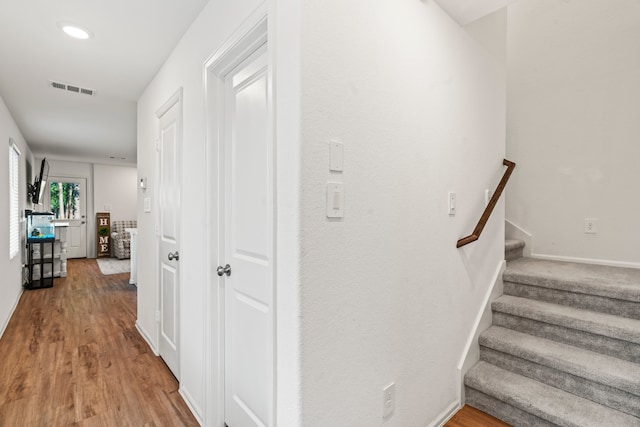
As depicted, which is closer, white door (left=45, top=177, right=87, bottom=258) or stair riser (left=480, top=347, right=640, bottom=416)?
stair riser (left=480, top=347, right=640, bottom=416)

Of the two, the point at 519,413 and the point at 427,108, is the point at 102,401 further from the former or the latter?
the point at 427,108

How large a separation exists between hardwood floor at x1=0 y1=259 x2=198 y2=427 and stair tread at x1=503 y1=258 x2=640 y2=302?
2.46 meters

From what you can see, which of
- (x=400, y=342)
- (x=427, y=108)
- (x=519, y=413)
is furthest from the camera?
(x=519, y=413)

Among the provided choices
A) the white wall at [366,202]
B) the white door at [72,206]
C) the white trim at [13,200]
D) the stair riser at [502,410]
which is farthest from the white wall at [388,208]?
the white door at [72,206]

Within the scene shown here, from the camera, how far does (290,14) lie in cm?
109

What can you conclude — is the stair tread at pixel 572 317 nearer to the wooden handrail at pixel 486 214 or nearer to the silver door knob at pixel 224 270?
the wooden handrail at pixel 486 214

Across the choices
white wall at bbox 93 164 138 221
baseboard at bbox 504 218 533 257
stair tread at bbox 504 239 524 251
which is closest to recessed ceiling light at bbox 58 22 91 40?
stair tread at bbox 504 239 524 251

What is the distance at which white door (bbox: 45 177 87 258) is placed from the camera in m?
7.80

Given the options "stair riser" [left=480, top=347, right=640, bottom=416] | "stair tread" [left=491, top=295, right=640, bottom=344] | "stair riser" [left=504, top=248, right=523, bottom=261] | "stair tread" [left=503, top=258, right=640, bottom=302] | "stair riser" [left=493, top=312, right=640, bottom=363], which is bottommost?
"stair riser" [left=480, top=347, right=640, bottom=416]

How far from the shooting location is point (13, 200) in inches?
158

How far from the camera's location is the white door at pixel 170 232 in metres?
2.27

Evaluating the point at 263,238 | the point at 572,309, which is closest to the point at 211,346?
the point at 263,238

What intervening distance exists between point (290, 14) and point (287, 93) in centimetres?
27

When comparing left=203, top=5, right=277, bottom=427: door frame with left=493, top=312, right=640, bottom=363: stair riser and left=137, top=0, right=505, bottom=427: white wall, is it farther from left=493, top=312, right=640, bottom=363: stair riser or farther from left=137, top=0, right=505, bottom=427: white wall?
left=493, top=312, right=640, bottom=363: stair riser
